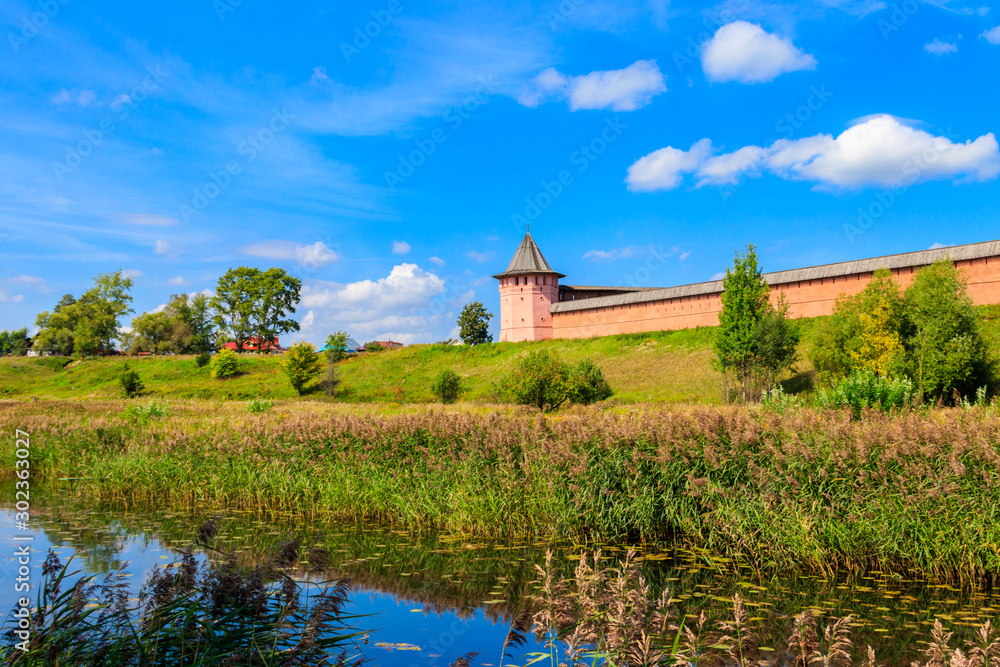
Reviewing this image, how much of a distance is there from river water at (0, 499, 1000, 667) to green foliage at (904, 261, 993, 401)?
19.6 m

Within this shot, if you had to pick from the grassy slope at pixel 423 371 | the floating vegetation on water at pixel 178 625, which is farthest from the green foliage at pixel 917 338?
the floating vegetation on water at pixel 178 625

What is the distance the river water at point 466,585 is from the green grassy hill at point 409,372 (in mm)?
21724

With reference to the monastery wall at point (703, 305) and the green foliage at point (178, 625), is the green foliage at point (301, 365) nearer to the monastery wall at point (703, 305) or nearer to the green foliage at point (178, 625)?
the monastery wall at point (703, 305)

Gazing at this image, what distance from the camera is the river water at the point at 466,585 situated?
4.12m

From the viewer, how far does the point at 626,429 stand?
20.6 feet

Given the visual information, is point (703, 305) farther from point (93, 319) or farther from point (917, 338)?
point (93, 319)

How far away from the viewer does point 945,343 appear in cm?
2173

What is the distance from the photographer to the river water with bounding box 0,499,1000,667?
4.12 metres

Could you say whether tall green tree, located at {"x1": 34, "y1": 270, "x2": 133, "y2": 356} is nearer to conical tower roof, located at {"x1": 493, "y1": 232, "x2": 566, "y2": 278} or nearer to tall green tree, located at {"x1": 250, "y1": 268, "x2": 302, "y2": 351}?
tall green tree, located at {"x1": 250, "y1": 268, "x2": 302, "y2": 351}

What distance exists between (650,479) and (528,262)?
42.5 meters

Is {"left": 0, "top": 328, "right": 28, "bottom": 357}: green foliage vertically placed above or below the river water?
above

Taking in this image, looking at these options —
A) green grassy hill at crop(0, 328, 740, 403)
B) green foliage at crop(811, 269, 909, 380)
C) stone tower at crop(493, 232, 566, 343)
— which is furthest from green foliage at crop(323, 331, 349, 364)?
green foliage at crop(811, 269, 909, 380)

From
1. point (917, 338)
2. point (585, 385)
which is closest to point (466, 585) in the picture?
point (585, 385)

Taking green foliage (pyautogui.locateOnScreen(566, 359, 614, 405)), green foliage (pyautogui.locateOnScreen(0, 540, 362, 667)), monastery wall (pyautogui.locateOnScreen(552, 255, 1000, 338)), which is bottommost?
green foliage (pyautogui.locateOnScreen(0, 540, 362, 667))
